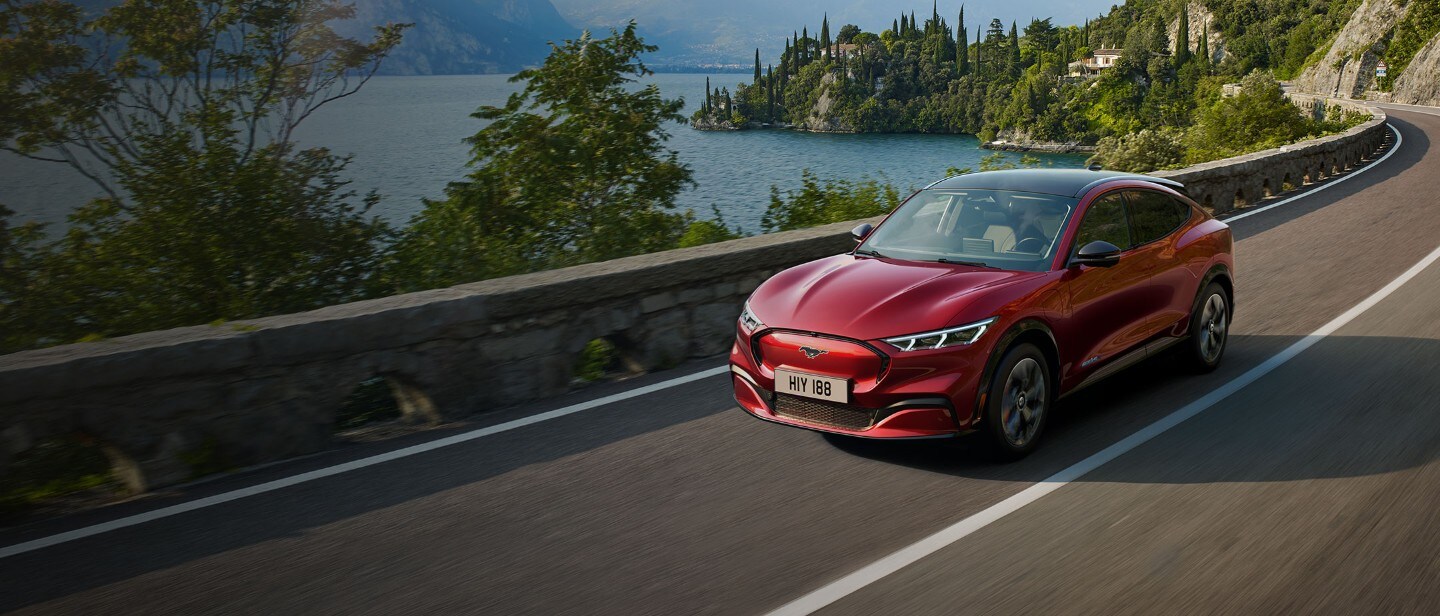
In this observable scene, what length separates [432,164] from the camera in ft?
182

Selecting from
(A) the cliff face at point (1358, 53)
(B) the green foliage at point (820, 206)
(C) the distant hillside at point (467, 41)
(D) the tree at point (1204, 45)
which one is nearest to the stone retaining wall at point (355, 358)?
(B) the green foliage at point (820, 206)

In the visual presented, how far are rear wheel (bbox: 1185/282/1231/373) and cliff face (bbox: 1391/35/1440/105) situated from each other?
82.2m

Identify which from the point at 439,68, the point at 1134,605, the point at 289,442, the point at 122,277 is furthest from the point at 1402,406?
the point at 439,68

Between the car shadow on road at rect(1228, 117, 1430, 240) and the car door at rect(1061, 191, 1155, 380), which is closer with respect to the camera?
the car door at rect(1061, 191, 1155, 380)

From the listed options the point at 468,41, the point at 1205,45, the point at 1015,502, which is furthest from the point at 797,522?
the point at 1205,45

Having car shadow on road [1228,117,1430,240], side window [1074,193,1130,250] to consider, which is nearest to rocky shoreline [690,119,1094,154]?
car shadow on road [1228,117,1430,240]

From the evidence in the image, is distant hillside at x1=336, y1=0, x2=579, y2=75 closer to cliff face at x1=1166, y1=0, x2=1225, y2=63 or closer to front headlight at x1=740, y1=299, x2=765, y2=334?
front headlight at x1=740, y1=299, x2=765, y2=334

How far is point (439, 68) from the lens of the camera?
364 feet

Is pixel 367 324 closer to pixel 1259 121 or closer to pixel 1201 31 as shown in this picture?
pixel 1259 121

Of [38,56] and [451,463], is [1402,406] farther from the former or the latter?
[38,56]

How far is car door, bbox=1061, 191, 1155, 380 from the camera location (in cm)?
637

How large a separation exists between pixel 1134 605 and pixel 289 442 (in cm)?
469

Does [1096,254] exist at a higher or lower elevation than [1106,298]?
higher

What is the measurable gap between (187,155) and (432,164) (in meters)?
45.5
